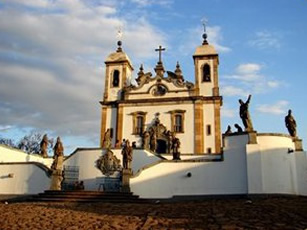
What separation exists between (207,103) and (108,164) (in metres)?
14.3

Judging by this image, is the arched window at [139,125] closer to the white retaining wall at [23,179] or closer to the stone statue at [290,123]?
the white retaining wall at [23,179]

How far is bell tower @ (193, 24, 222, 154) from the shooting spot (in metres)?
32.9

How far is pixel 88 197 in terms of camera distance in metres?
18.4

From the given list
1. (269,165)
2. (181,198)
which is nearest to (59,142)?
(181,198)

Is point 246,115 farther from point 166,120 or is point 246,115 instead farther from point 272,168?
point 166,120

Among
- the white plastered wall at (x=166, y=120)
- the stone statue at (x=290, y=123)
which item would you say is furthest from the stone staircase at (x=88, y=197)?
the white plastered wall at (x=166, y=120)

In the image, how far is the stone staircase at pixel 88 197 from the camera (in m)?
18.2

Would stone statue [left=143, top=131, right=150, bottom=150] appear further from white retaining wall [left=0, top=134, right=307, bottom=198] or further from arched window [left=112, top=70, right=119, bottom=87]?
white retaining wall [left=0, top=134, right=307, bottom=198]

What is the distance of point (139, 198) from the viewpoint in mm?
19281

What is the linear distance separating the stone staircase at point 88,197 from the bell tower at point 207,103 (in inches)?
576

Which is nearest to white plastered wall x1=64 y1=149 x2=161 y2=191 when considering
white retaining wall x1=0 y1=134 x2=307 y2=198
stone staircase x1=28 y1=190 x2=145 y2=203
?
white retaining wall x1=0 y1=134 x2=307 y2=198

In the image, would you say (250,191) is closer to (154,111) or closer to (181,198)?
(181,198)

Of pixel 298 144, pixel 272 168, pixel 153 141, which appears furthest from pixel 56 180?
pixel 298 144

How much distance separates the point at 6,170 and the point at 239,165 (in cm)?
1431
